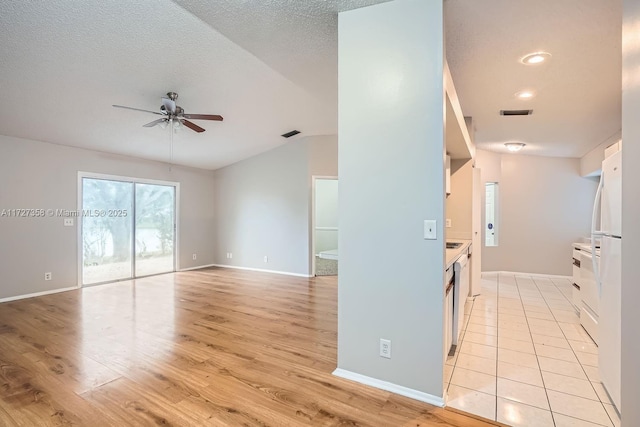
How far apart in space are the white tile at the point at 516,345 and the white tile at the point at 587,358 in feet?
1.08

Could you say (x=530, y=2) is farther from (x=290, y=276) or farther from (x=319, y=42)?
(x=290, y=276)

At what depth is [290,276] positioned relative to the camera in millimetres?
6184

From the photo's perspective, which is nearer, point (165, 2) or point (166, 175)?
point (165, 2)

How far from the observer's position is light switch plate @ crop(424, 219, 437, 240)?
192cm

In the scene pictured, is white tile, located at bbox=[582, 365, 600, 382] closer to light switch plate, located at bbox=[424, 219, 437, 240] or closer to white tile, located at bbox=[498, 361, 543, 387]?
white tile, located at bbox=[498, 361, 543, 387]

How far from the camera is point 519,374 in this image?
2324 mm

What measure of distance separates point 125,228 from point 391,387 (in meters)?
5.72

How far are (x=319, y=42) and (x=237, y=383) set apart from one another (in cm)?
274

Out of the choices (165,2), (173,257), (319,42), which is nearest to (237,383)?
(319,42)

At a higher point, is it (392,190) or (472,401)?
(392,190)

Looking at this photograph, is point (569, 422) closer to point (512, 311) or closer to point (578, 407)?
point (578, 407)

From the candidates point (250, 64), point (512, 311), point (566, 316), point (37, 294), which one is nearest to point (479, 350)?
point (512, 311)

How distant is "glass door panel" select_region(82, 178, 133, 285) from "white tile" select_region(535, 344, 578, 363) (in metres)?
6.46

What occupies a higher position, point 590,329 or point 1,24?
point 1,24
